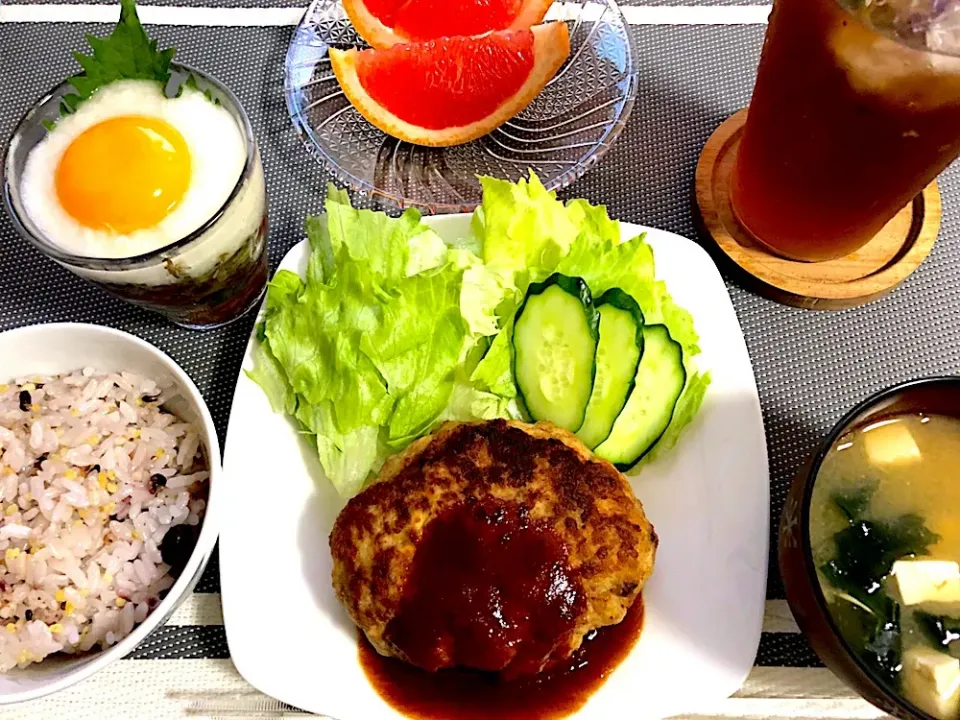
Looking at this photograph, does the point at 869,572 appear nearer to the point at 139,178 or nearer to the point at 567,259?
the point at 567,259

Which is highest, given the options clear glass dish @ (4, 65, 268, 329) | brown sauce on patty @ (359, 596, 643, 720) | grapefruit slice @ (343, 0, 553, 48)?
grapefruit slice @ (343, 0, 553, 48)

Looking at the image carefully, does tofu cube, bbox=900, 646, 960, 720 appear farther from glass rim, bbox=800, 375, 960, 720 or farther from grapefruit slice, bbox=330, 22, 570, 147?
grapefruit slice, bbox=330, 22, 570, 147

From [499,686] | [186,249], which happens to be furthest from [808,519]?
[186,249]

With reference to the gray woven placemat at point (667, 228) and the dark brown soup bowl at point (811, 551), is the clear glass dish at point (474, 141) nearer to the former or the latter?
the gray woven placemat at point (667, 228)

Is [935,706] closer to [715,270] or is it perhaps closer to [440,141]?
[715,270]

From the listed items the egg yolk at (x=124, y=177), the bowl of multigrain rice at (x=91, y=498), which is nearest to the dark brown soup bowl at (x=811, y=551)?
the bowl of multigrain rice at (x=91, y=498)

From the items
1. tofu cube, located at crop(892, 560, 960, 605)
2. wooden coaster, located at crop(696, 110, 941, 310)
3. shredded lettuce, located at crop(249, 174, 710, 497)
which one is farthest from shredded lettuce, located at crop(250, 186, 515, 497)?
tofu cube, located at crop(892, 560, 960, 605)
